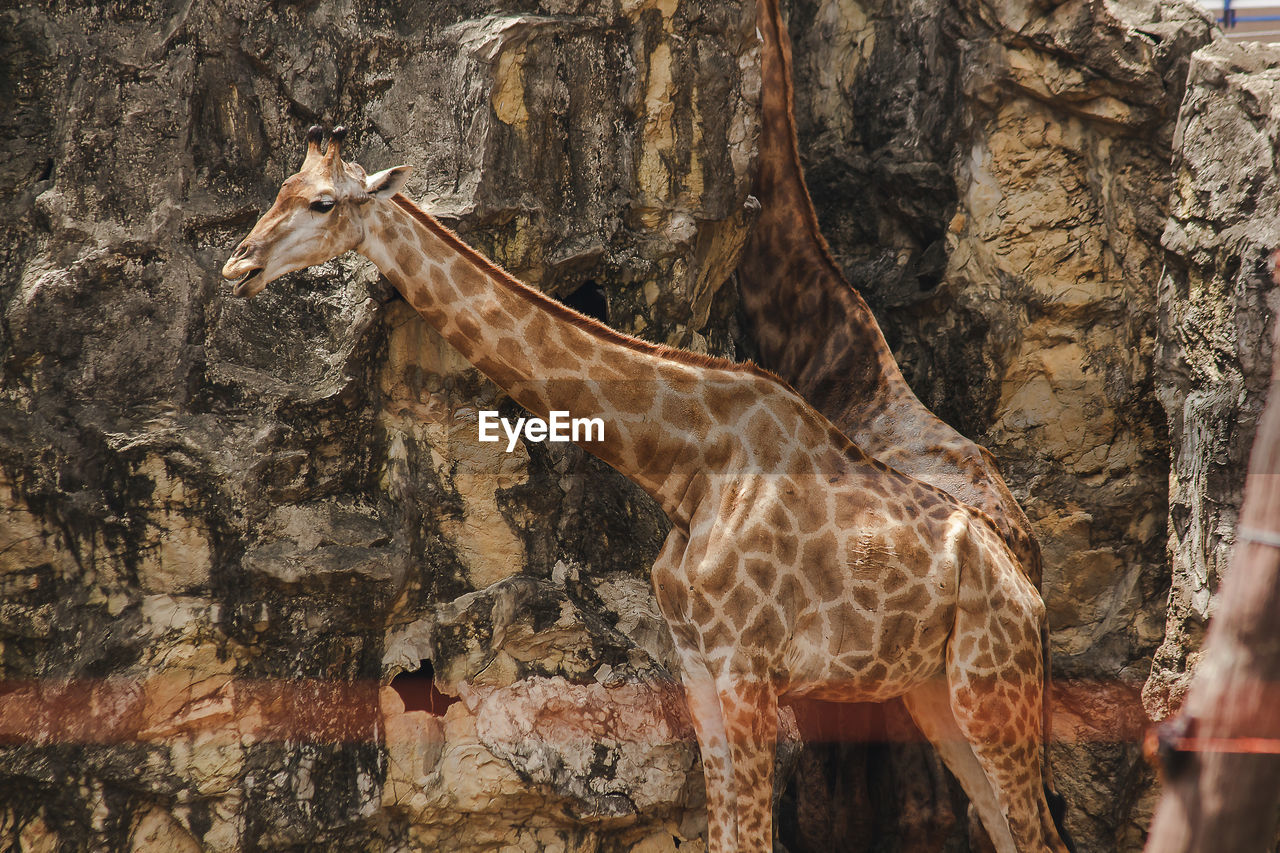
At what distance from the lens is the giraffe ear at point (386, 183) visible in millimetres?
4082

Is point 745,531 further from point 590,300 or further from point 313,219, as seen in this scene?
point 313,219

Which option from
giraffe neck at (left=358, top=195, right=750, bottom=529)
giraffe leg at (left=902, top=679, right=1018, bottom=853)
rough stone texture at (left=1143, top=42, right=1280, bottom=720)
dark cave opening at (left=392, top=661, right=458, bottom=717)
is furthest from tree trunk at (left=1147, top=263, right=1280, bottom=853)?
dark cave opening at (left=392, top=661, right=458, bottom=717)

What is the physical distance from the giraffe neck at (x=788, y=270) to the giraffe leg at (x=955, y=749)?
1622mm

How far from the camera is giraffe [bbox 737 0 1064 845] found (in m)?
5.30

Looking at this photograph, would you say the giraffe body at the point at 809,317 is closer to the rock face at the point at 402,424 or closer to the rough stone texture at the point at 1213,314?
the rock face at the point at 402,424

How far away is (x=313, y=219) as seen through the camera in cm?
400

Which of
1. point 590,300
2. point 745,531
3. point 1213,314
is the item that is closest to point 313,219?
point 590,300

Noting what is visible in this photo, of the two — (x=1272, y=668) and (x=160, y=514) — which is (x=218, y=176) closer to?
(x=160, y=514)

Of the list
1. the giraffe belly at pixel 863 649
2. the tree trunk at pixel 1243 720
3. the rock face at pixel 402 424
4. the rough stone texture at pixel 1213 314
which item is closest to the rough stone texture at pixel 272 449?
the rock face at pixel 402 424

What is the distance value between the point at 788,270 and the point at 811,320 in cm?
32

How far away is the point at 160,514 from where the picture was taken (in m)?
4.73

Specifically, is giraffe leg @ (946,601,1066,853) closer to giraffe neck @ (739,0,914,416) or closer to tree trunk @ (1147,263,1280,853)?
giraffe neck @ (739,0,914,416)

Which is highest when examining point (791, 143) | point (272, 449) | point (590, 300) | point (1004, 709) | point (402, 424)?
point (791, 143)

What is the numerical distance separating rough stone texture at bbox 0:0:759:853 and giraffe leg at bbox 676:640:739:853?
0.81m
